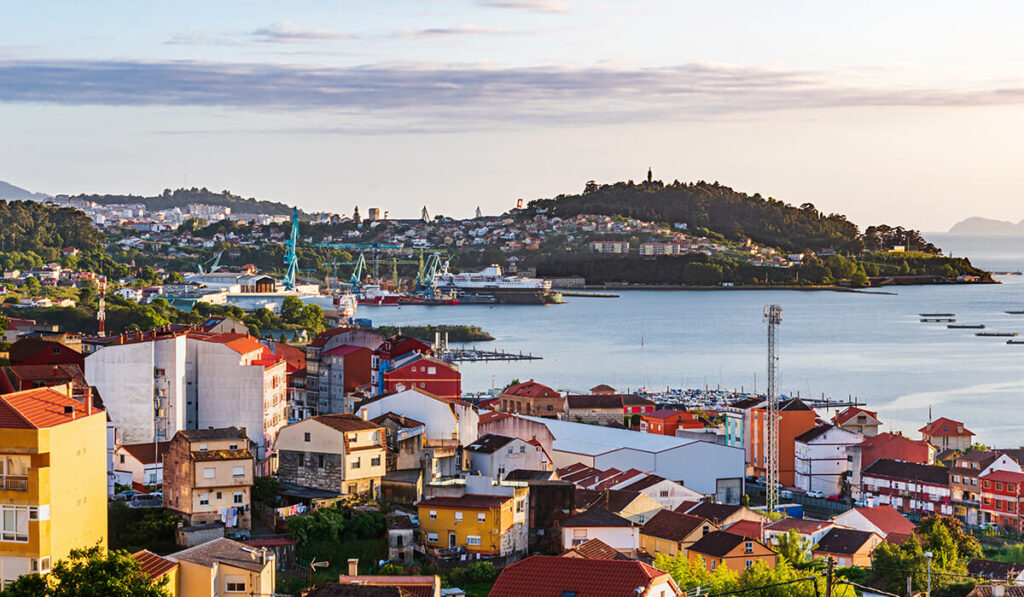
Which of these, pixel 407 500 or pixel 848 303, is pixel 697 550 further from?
pixel 848 303

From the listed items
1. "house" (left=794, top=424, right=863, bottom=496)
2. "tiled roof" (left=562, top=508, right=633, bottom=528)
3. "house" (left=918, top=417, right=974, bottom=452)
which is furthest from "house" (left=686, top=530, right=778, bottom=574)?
"house" (left=918, top=417, right=974, bottom=452)

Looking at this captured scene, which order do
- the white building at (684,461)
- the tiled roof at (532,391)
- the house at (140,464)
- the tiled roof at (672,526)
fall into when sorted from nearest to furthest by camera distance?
the tiled roof at (672,526) < the house at (140,464) < the white building at (684,461) < the tiled roof at (532,391)

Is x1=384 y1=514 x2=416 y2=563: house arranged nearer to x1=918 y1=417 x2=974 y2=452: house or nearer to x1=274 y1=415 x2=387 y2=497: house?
x1=274 y1=415 x2=387 y2=497: house

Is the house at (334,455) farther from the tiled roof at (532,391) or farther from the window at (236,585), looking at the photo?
the tiled roof at (532,391)

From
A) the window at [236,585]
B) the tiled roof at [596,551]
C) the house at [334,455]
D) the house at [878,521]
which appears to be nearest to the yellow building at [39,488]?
the window at [236,585]

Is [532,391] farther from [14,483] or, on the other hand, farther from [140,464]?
[14,483]
